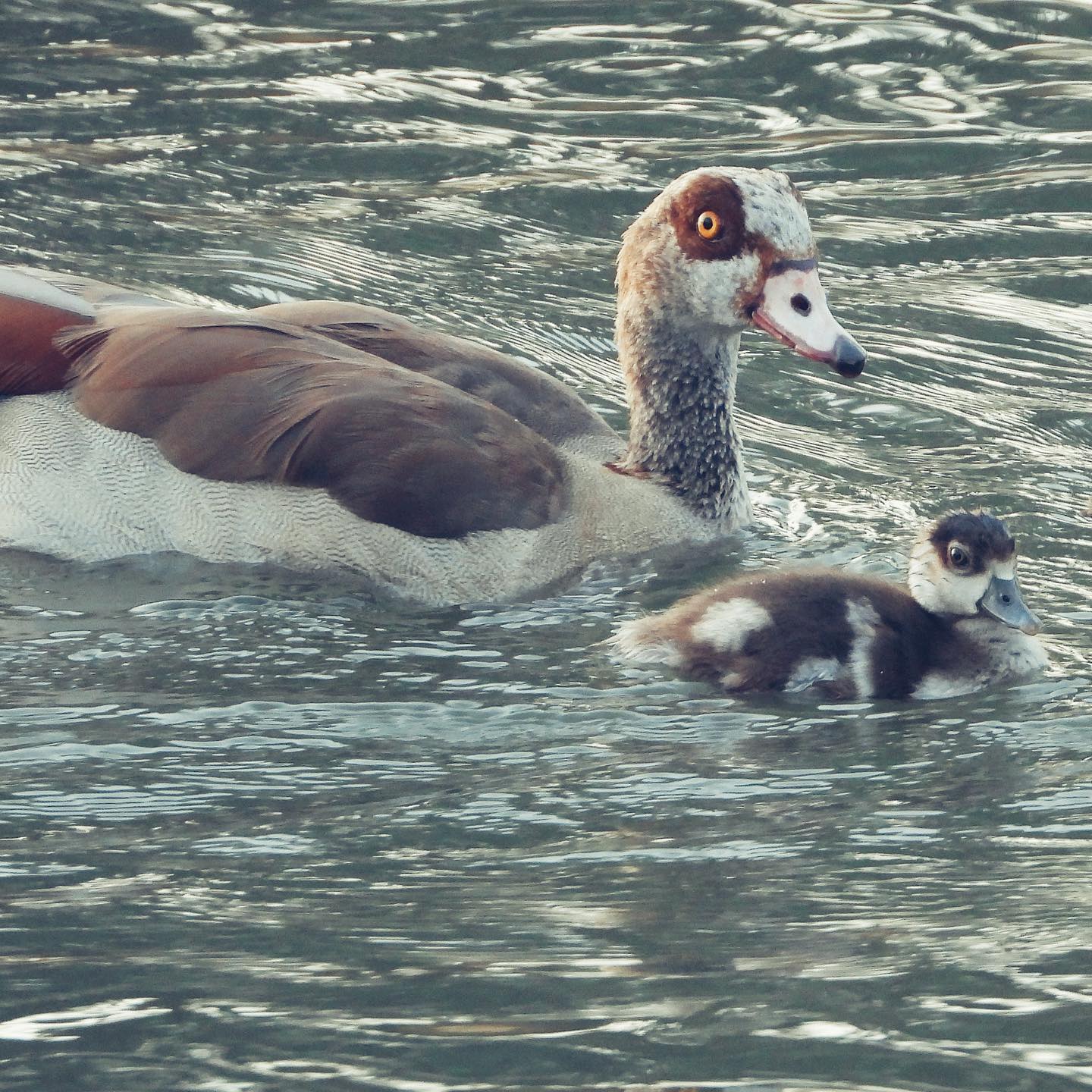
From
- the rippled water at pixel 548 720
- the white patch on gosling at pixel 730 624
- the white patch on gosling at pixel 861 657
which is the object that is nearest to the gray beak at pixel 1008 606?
the rippled water at pixel 548 720

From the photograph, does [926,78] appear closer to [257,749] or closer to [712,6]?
[712,6]

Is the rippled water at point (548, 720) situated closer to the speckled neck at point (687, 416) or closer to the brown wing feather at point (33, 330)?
the speckled neck at point (687, 416)

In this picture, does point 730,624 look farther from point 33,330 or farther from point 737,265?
point 33,330

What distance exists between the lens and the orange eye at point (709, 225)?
7.21m

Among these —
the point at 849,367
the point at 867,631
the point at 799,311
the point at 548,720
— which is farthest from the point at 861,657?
the point at 799,311

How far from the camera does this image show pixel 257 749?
530 centimetres

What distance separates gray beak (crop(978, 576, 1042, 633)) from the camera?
19.2 ft

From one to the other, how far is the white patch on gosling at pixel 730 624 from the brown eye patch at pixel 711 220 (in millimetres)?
1640

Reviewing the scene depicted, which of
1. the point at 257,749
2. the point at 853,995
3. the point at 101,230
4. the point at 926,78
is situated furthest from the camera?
the point at 926,78

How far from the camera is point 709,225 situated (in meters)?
7.23

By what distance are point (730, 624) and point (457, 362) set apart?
5.45 ft

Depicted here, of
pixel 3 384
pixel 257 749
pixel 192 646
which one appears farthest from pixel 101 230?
pixel 257 749

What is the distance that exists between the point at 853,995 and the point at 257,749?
6.07ft

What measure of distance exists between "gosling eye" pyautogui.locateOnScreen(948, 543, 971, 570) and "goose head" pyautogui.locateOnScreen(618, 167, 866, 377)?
1009 mm
